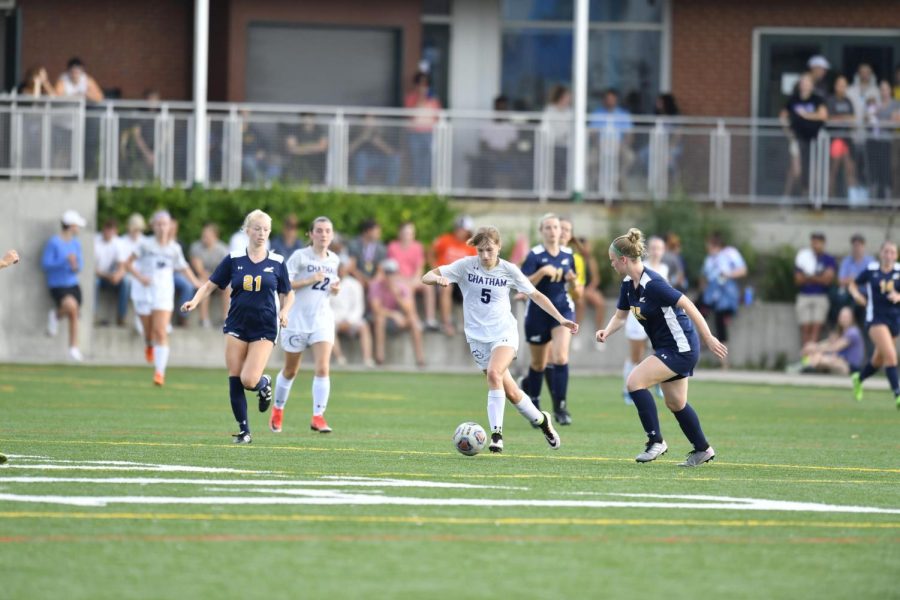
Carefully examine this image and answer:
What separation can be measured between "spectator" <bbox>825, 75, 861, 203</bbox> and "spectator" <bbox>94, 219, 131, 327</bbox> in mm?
11974

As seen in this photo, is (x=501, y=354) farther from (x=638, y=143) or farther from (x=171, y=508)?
(x=638, y=143)

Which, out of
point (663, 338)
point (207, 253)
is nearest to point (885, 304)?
point (663, 338)

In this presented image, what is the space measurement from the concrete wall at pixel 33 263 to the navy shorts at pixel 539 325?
468 inches

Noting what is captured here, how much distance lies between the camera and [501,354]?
14.3 m

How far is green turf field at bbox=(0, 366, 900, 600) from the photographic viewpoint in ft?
25.7

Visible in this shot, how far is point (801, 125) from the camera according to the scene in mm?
29312

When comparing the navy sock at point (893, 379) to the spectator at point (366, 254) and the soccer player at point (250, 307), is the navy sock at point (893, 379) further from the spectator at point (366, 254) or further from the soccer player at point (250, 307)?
the soccer player at point (250, 307)

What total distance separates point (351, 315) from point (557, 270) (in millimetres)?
10032

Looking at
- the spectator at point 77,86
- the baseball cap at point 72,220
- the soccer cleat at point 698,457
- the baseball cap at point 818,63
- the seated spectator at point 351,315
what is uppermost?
the baseball cap at point 818,63

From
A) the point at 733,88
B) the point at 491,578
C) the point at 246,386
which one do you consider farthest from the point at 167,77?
the point at 491,578

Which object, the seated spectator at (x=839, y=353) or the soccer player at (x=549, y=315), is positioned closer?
the soccer player at (x=549, y=315)

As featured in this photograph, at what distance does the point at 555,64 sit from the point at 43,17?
31.6 feet

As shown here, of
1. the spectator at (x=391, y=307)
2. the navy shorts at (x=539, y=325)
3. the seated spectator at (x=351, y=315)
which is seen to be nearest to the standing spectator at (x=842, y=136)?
the spectator at (x=391, y=307)

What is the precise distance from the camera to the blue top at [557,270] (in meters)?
18.0
